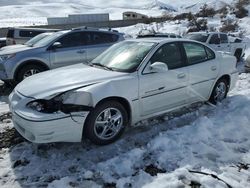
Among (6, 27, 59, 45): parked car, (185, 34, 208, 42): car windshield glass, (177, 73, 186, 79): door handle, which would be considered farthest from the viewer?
(6, 27, 59, 45): parked car

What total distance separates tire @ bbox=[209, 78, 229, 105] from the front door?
1062mm

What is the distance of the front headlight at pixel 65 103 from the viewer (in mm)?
4215

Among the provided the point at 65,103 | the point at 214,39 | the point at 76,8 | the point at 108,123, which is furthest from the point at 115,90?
the point at 76,8

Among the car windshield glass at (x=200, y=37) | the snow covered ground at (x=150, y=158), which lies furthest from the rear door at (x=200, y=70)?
the car windshield glass at (x=200, y=37)

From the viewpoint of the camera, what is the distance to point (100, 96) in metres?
4.43

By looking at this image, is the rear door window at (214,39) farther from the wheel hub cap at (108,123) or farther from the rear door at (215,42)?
the wheel hub cap at (108,123)

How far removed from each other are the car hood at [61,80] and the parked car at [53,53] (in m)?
3.21

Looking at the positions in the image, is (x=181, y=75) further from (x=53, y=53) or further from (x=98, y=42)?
(x=98, y=42)

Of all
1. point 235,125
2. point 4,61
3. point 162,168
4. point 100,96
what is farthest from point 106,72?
point 4,61

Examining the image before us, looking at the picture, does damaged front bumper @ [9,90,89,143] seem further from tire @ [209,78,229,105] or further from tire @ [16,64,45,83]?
tire @ [16,64,45,83]

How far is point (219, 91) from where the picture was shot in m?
6.61

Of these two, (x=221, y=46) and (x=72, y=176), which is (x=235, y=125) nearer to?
(x=72, y=176)

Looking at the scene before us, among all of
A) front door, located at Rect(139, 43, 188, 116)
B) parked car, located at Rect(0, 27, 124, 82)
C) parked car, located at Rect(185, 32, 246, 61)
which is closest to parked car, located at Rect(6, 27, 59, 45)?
parked car, located at Rect(0, 27, 124, 82)

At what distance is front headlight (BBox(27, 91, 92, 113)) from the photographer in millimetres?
4215
